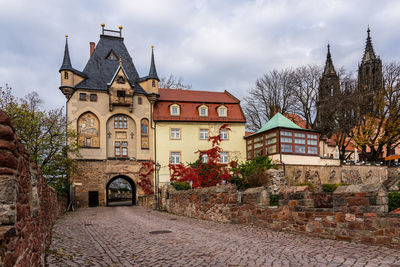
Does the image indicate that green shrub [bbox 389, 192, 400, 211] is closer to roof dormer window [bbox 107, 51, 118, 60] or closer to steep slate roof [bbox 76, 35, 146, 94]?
steep slate roof [bbox 76, 35, 146, 94]

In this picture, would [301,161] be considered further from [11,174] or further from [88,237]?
[11,174]

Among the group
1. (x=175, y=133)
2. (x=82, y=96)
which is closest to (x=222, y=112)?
(x=175, y=133)

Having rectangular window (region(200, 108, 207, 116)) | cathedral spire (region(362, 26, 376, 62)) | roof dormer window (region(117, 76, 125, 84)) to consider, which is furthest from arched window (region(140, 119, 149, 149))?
cathedral spire (region(362, 26, 376, 62))

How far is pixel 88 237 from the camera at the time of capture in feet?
31.1

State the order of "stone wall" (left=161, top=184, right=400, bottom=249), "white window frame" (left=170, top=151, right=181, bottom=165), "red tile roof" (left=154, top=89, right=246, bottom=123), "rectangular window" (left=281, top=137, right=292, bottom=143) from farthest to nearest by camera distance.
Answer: "red tile roof" (left=154, top=89, right=246, bottom=123)
"white window frame" (left=170, top=151, right=181, bottom=165)
"rectangular window" (left=281, top=137, right=292, bottom=143)
"stone wall" (left=161, top=184, right=400, bottom=249)

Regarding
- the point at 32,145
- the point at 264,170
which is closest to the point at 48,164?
the point at 32,145

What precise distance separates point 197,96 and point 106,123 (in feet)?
32.9

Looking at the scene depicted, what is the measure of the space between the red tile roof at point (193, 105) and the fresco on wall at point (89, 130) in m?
5.59

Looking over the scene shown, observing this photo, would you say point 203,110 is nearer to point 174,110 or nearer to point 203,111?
point 203,111

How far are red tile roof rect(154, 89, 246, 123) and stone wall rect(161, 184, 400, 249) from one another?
2104cm

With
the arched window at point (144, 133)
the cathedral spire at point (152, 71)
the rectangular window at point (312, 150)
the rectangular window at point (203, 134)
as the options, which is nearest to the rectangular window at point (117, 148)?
the arched window at point (144, 133)

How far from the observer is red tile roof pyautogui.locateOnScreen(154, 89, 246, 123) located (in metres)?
33.2

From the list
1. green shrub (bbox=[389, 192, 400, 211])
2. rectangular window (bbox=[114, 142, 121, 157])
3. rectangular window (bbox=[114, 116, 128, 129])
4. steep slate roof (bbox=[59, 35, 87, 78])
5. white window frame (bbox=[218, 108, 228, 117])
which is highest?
steep slate roof (bbox=[59, 35, 87, 78])

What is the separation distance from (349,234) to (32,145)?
19.2 m
